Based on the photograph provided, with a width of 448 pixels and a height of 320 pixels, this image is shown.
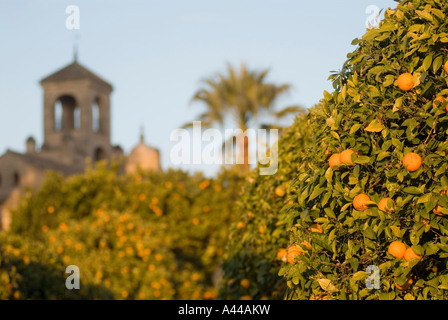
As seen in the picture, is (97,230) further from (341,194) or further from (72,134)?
(72,134)

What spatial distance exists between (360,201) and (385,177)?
21 cm

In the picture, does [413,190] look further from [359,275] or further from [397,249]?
[359,275]

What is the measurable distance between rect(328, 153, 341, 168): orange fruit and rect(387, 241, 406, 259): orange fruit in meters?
0.52

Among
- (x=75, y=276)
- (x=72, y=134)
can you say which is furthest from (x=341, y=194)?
(x=72, y=134)

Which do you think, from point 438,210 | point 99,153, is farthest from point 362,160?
point 99,153

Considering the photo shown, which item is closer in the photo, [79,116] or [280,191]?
[280,191]

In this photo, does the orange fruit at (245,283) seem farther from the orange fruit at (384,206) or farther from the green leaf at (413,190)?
the green leaf at (413,190)

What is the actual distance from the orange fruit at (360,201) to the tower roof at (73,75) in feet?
111

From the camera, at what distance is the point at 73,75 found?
36.6m

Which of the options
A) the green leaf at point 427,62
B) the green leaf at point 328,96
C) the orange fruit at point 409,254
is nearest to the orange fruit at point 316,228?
the orange fruit at point 409,254

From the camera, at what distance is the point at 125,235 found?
35.5ft

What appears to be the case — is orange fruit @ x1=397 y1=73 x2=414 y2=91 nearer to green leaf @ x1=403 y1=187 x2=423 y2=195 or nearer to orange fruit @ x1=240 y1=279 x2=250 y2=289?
green leaf @ x1=403 y1=187 x2=423 y2=195

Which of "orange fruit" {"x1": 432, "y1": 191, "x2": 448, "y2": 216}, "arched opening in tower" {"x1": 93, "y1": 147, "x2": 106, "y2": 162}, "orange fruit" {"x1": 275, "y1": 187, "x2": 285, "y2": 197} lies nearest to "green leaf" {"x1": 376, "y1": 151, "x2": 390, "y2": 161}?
"orange fruit" {"x1": 432, "y1": 191, "x2": 448, "y2": 216}

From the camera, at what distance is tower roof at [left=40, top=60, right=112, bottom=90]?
36312 millimetres
